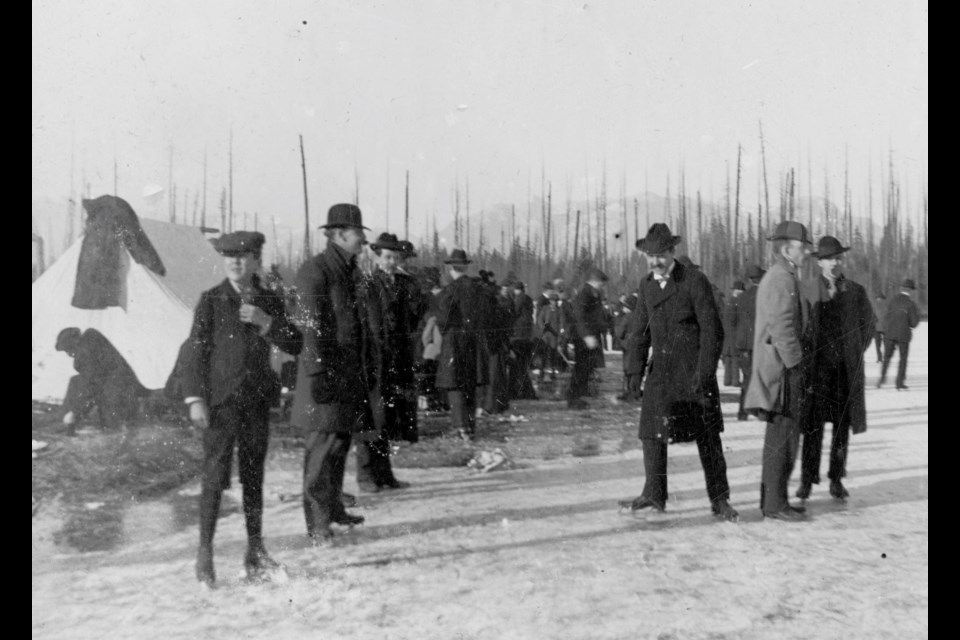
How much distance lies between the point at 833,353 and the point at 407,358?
2633mm

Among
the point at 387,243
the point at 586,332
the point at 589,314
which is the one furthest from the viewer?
the point at 586,332

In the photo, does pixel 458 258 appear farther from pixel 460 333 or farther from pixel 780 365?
pixel 780 365

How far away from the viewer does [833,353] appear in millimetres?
4609

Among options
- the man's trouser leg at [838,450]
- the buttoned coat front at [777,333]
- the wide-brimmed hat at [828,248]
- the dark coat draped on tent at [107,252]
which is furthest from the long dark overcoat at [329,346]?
the man's trouser leg at [838,450]

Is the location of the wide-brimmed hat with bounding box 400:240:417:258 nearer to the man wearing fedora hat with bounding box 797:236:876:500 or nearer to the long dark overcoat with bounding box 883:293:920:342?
the man wearing fedora hat with bounding box 797:236:876:500

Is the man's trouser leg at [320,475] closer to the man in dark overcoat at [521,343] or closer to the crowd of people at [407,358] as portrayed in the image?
the crowd of people at [407,358]

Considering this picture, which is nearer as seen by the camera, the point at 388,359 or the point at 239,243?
the point at 239,243

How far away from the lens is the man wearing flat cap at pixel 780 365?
431cm

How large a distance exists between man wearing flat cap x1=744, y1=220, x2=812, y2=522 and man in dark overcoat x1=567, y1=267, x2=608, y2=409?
1296 mm

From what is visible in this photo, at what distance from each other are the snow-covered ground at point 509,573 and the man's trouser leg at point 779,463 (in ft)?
0.45

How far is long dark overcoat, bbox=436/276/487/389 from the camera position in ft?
17.4

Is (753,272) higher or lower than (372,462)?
higher

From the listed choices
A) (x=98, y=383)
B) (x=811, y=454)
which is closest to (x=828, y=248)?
(x=811, y=454)

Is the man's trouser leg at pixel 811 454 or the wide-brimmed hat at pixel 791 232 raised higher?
the wide-brimmed hat at pixel 791 232
